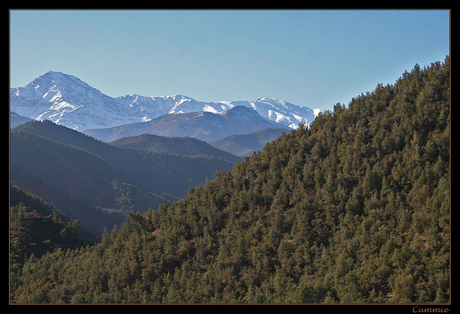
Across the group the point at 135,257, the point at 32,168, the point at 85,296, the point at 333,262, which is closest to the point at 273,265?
the point at 333,262

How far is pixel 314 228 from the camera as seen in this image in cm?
4281

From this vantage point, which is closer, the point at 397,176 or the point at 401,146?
the point at 397,176

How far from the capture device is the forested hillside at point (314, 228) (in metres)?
33.7

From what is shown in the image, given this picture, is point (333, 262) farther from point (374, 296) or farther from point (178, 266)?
point (178, 266)

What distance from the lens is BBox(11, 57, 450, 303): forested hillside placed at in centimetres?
3372

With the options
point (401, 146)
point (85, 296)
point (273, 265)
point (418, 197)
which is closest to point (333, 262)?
point (273, 265)

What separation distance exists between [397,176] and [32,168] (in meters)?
178

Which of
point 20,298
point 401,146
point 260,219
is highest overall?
point 401,146

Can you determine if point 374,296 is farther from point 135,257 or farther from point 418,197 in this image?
point 135,257

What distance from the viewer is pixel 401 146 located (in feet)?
151

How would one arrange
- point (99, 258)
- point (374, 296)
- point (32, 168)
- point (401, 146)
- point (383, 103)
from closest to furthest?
point (374, 296) → point (401, 146) → point (383, 103) → point (99, 258) → point (32, 168)

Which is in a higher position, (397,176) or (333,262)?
(397,176)

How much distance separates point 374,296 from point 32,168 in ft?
601

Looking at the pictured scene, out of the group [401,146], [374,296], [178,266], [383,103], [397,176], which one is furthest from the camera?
[383,103]
